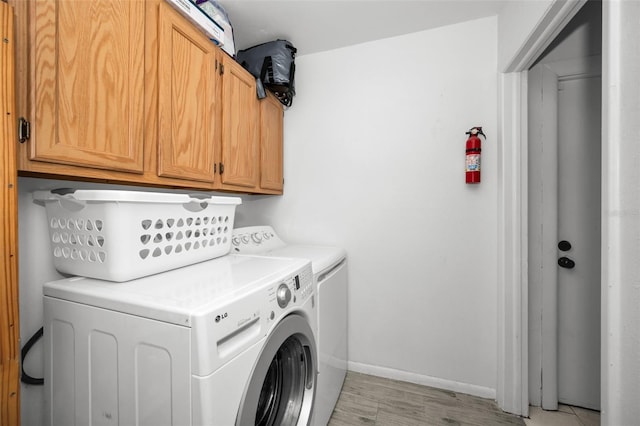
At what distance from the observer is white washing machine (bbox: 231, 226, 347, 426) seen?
135cm

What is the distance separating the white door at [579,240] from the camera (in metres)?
1.57

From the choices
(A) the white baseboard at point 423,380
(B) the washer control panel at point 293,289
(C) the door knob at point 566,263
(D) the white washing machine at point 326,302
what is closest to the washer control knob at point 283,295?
(B) the washer control panel at point 293,289

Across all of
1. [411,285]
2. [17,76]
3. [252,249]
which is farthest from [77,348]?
[411,285]

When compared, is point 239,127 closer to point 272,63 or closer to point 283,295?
point 272,63

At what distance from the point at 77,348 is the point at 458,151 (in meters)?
2.06

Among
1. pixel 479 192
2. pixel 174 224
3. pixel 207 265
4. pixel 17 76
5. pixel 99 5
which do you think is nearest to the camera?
pixel 17 76

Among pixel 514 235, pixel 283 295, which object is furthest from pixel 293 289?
pixel 514 235

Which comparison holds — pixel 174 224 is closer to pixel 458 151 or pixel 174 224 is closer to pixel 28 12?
pixel 28 12

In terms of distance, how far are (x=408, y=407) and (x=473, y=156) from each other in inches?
62.6

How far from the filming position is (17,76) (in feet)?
2.36

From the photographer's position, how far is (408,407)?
63.2 inches

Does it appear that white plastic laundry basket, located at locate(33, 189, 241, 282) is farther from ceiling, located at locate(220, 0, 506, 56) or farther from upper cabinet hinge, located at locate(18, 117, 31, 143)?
ceiling, located at locate(220, 0, 506, 56)

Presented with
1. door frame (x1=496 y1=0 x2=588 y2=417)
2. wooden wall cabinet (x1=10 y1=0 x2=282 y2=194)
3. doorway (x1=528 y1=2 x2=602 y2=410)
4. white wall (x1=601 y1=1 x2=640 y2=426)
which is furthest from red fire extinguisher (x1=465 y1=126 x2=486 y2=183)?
wooden wall cabinet (x1=10 y1=0 x2=282 y2=194)

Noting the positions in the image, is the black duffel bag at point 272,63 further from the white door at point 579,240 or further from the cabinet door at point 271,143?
the white door at point 579,240
